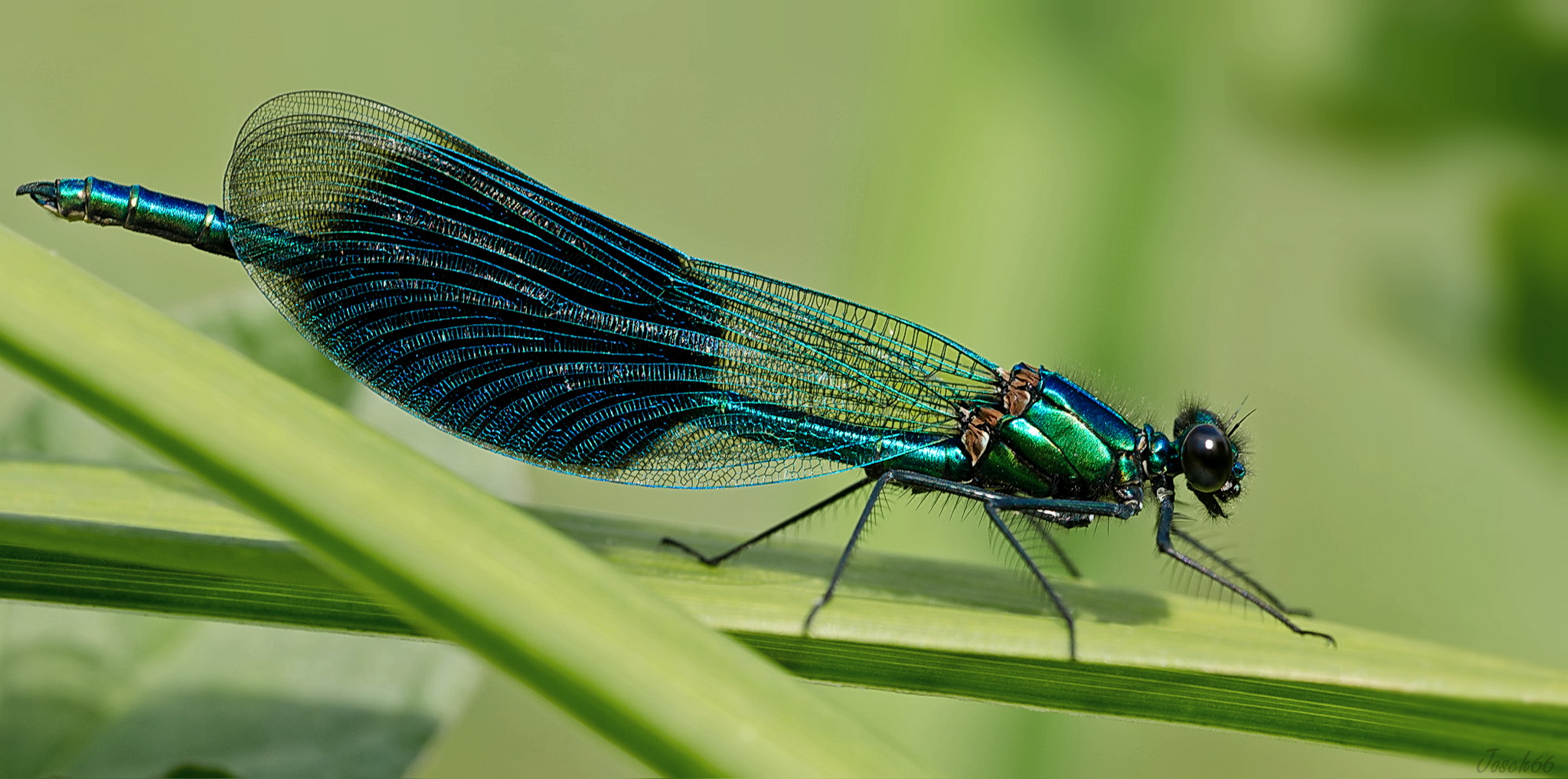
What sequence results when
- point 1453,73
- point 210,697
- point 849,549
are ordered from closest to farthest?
point 210,697 < point 849,549 < point 1453,73

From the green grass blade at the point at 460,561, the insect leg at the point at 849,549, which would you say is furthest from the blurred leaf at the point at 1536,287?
the green grass blade at the point at 460,561

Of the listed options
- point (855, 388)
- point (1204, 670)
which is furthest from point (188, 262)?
point (1204, 670)

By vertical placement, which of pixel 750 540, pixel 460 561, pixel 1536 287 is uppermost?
pixel 1536 287

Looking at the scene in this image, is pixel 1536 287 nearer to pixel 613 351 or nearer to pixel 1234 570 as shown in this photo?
pixel 1234 570

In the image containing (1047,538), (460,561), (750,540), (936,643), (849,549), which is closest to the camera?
(460,561)

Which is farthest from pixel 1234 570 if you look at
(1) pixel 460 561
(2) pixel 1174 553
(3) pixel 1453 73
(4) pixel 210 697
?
(1) pixel 460 561

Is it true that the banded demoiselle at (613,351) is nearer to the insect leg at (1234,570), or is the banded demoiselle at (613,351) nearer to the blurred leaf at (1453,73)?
the insect leg at (1234,570)
